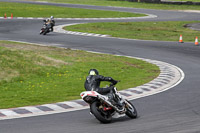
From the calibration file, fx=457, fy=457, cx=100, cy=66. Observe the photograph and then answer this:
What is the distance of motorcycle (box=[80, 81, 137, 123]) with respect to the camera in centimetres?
1339

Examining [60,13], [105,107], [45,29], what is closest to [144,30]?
[45,29]

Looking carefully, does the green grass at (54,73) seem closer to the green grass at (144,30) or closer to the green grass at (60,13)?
the green grass at (144,30)

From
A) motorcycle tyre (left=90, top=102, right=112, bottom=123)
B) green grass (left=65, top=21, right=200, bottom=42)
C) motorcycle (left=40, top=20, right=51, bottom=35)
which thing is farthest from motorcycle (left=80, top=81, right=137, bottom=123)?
motorcycle (left=40, top=20, right=51, bottom=35)

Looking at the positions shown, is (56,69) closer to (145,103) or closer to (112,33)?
(145,103)

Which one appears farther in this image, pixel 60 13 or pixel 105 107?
pixel 60 13

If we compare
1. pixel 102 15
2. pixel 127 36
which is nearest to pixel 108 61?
pixel 127 36

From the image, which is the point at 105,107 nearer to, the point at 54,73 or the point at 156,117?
the point at 156,117

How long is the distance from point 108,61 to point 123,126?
50.4 ft

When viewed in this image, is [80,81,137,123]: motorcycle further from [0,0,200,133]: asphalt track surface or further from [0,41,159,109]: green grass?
[0,41,159,109]: green grass

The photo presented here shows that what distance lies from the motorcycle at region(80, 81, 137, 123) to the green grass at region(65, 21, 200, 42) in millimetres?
27071

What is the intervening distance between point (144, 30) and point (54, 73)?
2572 cm

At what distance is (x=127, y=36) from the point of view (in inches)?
1695

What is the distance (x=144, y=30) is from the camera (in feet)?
157

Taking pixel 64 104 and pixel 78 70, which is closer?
pixel 64 104
